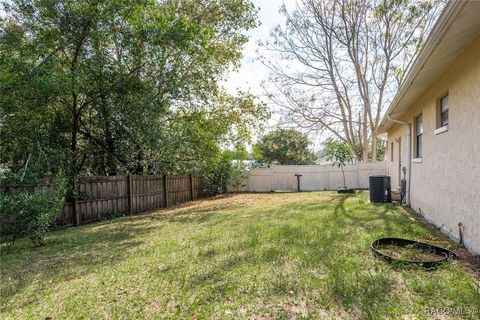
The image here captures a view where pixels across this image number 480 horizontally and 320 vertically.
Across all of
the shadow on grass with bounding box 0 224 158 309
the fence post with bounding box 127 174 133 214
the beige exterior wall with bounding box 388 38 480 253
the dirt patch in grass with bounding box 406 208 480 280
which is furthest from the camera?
the fence post with bounding box 127 174 133 214

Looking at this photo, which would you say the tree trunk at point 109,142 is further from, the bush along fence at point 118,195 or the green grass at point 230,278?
the green grass at point 230,278

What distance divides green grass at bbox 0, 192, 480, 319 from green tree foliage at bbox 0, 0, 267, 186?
3.25 m

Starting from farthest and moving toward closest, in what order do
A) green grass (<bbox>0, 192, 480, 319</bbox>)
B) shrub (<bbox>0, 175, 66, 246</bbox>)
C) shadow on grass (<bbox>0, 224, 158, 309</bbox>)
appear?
shrub (<bbox>0, 175, 66, 246</bbox>) → shadow on grass (<bbox>0, 224, 158, 309</bbox>) → green grass (<bbox>0, 192, 480, 319</bbox>)

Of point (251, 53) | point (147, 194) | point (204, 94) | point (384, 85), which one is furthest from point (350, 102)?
point (147, 194)

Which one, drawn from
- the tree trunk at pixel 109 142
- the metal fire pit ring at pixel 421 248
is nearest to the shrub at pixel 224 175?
the tree trunk at pixel 109 142

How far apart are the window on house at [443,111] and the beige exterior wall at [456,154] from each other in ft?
0.33

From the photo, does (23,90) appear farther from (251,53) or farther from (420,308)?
(251,53)

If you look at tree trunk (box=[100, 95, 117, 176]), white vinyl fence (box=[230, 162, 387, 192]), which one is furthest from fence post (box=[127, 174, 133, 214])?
white vinyl fence (box=[230, 162, 387, 192])

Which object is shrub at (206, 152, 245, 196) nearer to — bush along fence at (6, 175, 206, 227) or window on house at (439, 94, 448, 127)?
bush along fence at (6, 175, 206, 227)

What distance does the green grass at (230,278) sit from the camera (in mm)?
2609

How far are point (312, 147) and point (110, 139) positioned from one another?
1318cm

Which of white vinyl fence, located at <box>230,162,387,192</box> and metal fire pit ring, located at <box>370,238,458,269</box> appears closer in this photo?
metal fire pit ring, located at <box>370,238,458,269</box>

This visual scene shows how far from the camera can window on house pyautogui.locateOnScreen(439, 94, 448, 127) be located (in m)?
5.34

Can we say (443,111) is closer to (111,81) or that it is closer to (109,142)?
(111,81)
